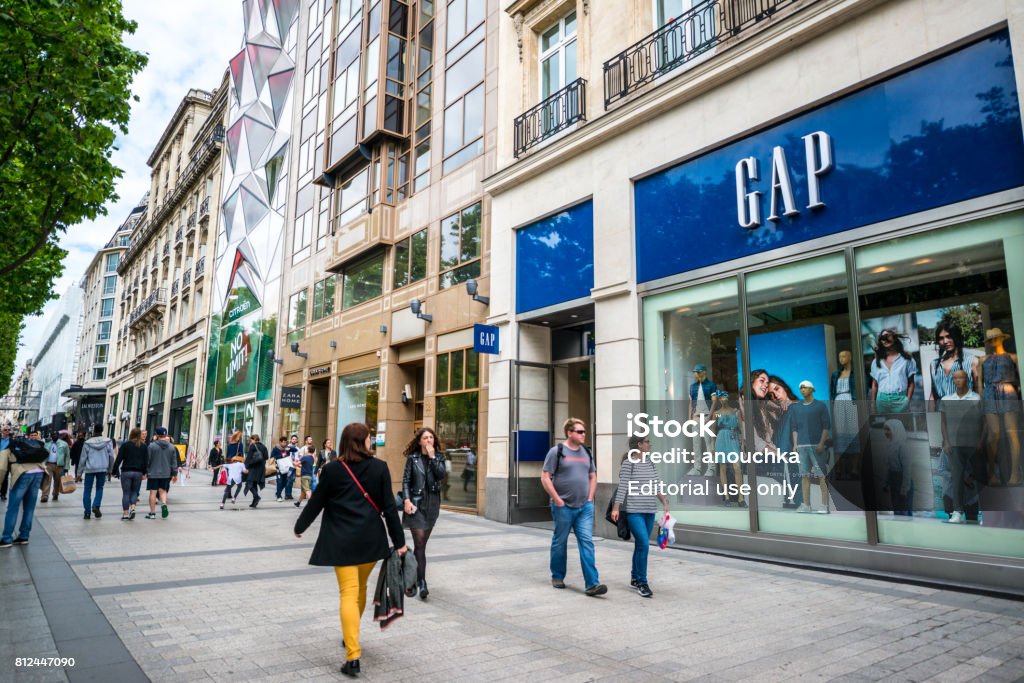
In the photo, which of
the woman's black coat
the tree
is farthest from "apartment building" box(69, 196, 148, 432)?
the woman's black coat

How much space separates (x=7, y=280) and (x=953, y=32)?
19317 mm

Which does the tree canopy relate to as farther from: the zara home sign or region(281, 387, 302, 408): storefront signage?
region(281, 387, 302, 408): storefront signage

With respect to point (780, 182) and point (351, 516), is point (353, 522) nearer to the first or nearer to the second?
point (351, 516)

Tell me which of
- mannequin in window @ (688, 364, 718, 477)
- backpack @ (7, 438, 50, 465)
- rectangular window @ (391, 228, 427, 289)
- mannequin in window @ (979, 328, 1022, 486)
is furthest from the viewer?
rectangular window @ (391, 228, 427, 289)

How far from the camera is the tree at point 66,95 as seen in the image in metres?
9.34

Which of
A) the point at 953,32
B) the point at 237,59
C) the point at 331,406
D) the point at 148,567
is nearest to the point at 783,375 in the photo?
the point at 953,32

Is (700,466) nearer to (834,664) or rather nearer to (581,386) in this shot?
(581,386)

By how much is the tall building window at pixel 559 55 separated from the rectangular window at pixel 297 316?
1417cm

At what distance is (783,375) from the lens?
362 inches

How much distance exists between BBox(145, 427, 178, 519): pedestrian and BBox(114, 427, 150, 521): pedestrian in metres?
0.11

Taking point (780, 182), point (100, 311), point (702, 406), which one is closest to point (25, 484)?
point (702, 406)

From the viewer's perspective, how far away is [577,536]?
6.95m

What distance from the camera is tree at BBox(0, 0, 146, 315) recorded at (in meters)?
9.34

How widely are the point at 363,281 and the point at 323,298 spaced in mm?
3256
